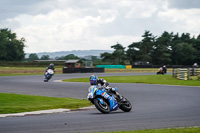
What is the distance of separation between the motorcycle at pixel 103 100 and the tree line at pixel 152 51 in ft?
295

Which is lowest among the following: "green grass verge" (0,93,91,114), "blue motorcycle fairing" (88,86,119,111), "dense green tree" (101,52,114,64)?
"green grass verge" (0,93,91,114)

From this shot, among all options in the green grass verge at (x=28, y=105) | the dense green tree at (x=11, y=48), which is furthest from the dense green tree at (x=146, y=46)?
the green grass verge at (x=28, y=105)

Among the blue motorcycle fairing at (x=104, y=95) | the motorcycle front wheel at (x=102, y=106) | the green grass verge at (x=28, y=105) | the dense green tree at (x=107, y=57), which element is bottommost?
the green grass verge at (x=28, y=105)

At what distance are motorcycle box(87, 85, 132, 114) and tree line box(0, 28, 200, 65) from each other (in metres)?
89.8

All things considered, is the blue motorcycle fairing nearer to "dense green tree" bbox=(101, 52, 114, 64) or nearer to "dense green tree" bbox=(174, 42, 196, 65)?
"dense green tree" bbox=(174, 42, 196, 65)

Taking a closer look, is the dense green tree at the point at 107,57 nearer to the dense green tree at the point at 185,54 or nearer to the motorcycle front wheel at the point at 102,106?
the dense green tree at the point at 185,54

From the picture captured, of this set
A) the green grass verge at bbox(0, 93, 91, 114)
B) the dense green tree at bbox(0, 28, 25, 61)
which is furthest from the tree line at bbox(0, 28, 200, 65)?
the green grass verge at bbox(0, 93, 91, 114)

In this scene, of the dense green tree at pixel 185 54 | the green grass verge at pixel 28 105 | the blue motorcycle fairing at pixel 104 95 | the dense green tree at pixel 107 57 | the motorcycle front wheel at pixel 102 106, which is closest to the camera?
the motorcycle front wheel at pixel 102 106

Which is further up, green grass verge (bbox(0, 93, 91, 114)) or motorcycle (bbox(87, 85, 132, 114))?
motorcycle (bbox(87, 85, 132, 114))

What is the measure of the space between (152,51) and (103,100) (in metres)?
102

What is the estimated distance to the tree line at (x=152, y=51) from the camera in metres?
110

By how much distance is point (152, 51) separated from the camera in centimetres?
11500

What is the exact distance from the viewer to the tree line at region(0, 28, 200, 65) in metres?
110

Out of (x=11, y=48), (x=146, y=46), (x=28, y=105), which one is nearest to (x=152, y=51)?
Answer: (x=146, y=46)
